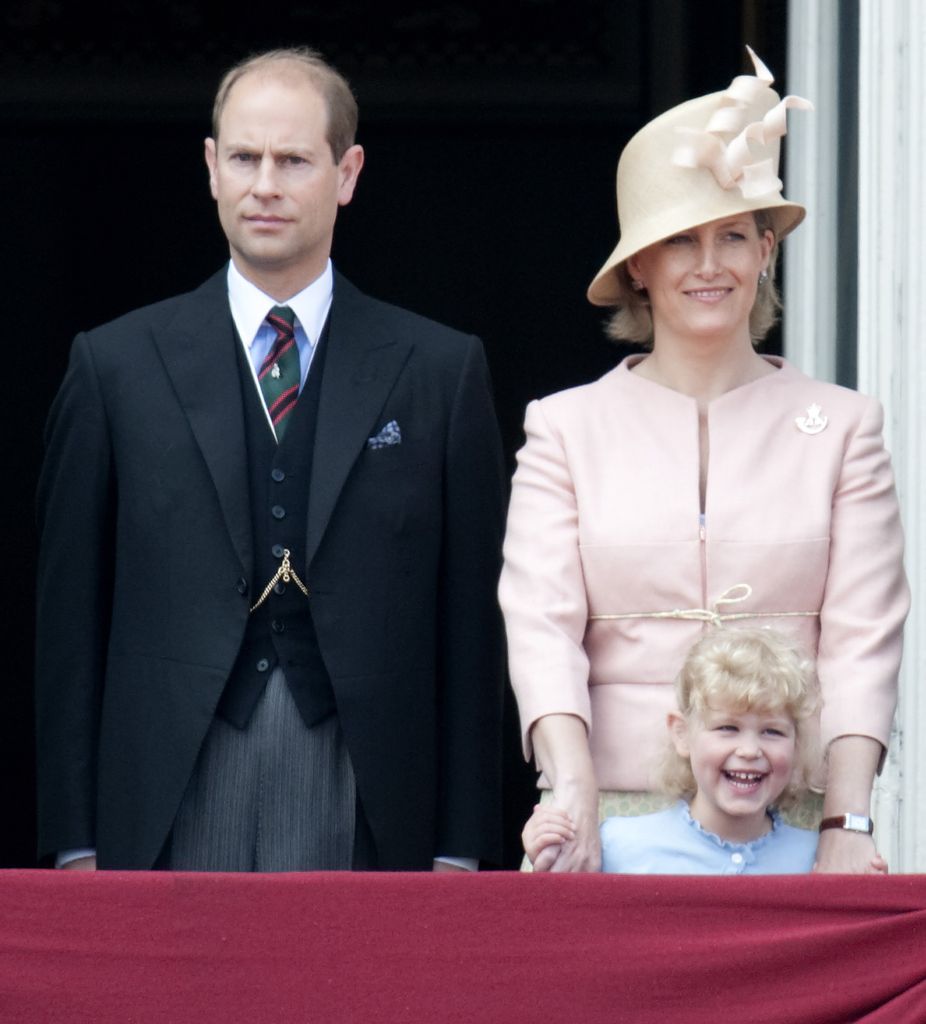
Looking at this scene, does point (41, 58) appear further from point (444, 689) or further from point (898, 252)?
point (444, 689)

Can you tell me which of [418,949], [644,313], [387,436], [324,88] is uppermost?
[324,88]

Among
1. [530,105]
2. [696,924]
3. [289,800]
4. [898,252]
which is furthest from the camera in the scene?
[530,105]

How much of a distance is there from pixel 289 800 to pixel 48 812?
343 millimetres

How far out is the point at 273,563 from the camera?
330cm

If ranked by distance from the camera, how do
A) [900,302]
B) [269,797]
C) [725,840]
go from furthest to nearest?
[900,302] < [269,797] < [725,840]

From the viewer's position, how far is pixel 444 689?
342 centimetres

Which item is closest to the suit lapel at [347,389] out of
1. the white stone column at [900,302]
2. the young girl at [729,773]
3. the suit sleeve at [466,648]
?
the suit sleeve at [466,648]

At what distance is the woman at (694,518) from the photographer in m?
3.00

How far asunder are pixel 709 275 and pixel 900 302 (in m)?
0.95

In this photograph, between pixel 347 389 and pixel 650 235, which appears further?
pixel 347 389

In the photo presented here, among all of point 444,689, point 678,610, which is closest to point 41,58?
point 444,689

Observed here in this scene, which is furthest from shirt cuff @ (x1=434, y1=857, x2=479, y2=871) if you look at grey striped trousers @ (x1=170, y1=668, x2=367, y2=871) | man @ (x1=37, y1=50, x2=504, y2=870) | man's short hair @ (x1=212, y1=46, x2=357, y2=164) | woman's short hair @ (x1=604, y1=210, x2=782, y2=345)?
man's short hair @ (x1=212, y1=46, x2=357, y2=164)

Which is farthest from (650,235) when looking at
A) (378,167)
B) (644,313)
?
(378,167)

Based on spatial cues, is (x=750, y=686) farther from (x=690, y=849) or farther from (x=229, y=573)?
(x=229, y=573)
